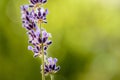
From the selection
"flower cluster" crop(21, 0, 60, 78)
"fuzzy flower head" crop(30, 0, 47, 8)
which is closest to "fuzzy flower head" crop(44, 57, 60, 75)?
"flower cluster" crop(21, 0, 60, 78)

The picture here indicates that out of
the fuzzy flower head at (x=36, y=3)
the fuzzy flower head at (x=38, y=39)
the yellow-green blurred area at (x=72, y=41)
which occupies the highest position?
the fuzzy flower head at (x=36, y=3)

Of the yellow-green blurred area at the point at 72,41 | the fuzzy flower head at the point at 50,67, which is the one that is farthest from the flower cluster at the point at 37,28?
the yellow-green blurred area at the point at 72,41

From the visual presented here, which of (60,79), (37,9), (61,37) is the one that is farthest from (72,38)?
(37,9)

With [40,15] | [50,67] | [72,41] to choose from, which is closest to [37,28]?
[40,15]

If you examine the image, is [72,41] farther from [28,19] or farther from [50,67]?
[28,19]

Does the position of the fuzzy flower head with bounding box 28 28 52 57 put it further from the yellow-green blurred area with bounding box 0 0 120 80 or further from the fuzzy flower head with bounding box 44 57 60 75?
the yellow-green blurred area with bounding box 0 0 120 80

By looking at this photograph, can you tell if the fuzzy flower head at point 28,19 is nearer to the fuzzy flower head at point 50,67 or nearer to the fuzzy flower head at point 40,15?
the fuzzy flower head at point 40,15
